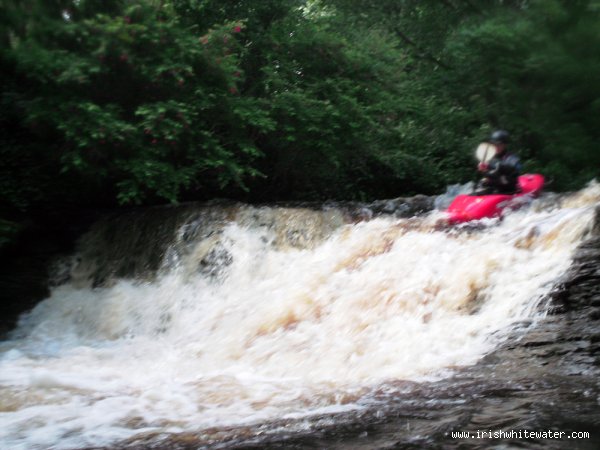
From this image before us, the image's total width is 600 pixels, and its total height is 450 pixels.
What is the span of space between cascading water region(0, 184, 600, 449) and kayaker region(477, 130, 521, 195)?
19.4 inches

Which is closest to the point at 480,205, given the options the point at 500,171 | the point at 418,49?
the point at 500,171

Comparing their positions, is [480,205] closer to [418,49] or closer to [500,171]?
[500,171]

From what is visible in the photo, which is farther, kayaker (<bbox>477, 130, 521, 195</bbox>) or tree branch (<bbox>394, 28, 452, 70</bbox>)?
tree branch (<bbox>394, 28, 452, 70</bbox>)

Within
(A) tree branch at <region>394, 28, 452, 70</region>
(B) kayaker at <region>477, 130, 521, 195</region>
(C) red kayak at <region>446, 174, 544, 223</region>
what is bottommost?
(C) red kayak at <region>446, 174, 544, 223</region>

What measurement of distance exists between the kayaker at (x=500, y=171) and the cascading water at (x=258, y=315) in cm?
49

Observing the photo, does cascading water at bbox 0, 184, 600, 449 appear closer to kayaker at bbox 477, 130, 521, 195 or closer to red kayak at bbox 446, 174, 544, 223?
red kayak at bbox 446, 174, 544, 223

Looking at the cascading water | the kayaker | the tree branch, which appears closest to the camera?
the cascading water

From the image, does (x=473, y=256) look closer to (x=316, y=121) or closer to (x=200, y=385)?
(x=200, y=385)

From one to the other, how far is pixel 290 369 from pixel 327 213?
348 centimetres


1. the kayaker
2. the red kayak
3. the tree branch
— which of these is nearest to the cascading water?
the red kayak

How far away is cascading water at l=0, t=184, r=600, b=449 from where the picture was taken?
410 centimetres

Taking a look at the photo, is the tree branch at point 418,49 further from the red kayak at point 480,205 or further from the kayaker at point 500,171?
the red kayak at point 480,205

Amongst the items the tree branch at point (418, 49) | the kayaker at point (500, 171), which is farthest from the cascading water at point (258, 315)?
the tree branch at point (418, 49)

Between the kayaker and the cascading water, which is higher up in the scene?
the kayaker
